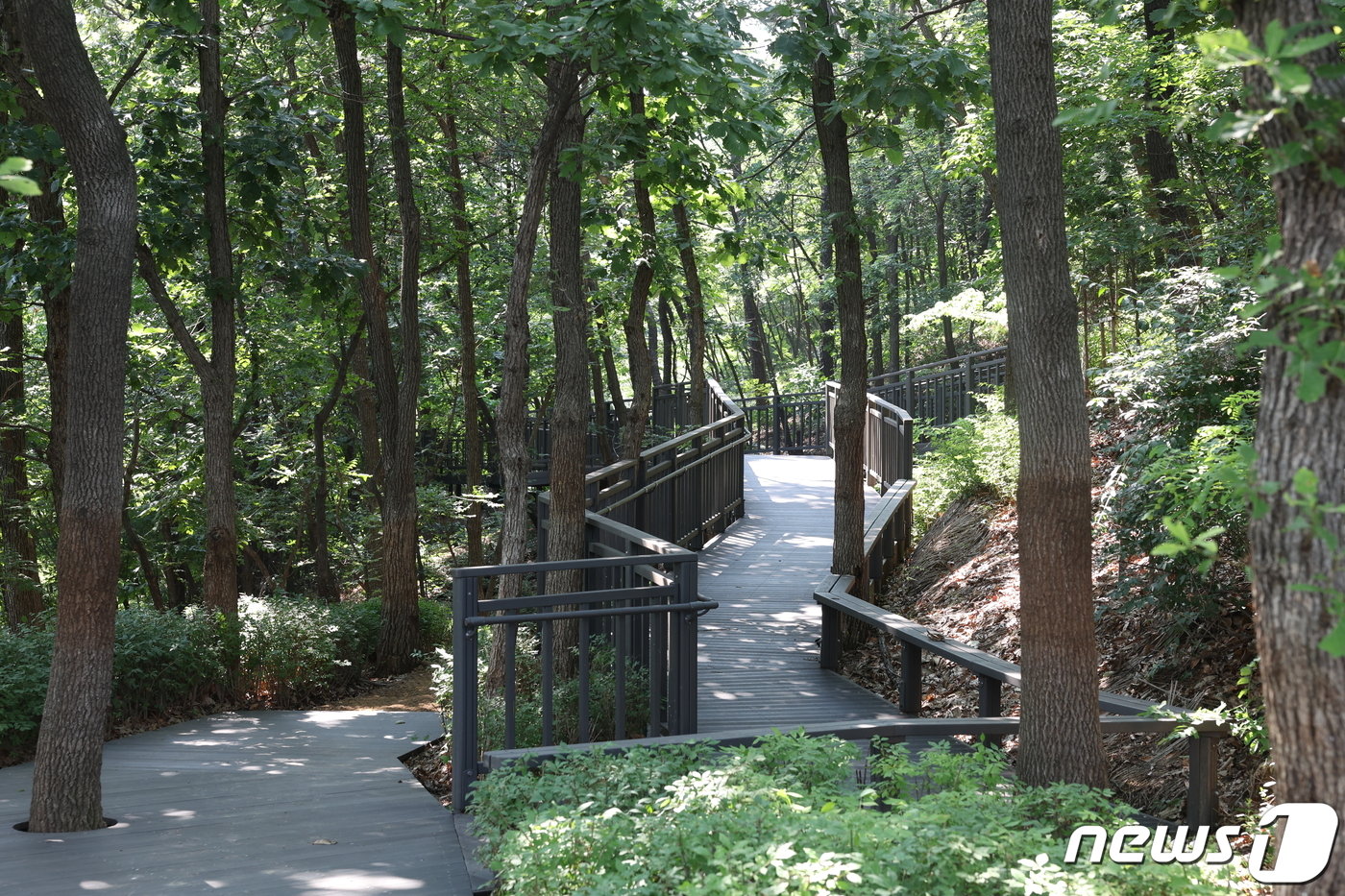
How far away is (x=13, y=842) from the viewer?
5375 mm

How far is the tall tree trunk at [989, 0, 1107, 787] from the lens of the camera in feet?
14.7

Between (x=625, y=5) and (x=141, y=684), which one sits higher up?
(x=625, y=5)

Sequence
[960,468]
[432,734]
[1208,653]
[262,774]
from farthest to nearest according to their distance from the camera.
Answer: [960,468]
[432,734]
[262,774]
[1208,653]

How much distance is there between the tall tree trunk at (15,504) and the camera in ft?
37.8

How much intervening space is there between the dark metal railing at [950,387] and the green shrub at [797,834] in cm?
1239

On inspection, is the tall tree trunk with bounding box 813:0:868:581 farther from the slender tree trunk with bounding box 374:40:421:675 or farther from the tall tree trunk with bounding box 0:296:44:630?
the tall tree trunk with bounding box 0:296:44:630

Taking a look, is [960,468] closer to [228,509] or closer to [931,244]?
[228,509]

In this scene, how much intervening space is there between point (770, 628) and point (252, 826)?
466 cm

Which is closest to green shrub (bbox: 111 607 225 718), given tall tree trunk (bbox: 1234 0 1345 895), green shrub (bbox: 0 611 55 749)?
green shrub (bbox: 0 611 55 749)

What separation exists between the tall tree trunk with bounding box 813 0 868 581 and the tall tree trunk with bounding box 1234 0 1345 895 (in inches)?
270

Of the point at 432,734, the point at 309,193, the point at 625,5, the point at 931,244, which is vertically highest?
the point at 931,244

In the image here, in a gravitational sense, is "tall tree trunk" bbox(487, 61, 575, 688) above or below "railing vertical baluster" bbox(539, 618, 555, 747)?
above

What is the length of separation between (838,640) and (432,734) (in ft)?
9.89

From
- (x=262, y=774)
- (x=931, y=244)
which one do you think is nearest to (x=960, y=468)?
(x=262, y=774)
